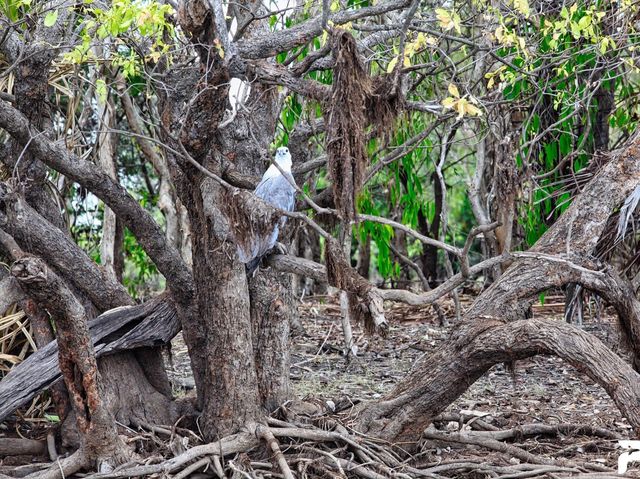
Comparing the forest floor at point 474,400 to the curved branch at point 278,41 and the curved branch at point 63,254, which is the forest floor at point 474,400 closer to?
the curved branch at point 63,254

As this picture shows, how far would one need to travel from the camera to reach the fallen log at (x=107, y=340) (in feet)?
17.8

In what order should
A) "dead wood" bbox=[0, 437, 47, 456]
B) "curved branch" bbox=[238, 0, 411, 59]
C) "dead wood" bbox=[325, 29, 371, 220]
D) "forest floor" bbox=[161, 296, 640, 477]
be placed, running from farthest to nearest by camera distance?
"forest floor" bbox=[161, 296, 640, 477]
"dead wood" bbox=[0, 437, 47, 456]
"curved branch" bbox=[238, 0, 411, 59]
"dead wood" bbox=[325, 29, 371, 220]

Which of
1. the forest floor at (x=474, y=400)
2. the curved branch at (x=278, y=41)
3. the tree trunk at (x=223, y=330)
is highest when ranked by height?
the curved branch at (x=278, y=41)

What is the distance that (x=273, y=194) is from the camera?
584 centimetres

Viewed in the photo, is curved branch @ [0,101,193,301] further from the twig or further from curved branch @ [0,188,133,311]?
the twig

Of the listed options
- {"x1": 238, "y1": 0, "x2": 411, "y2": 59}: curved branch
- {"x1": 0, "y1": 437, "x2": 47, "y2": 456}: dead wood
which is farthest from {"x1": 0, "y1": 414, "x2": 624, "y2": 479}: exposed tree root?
{"x1": 238, "y1": 0, "x2": 411, "y2": 59}: curved branch

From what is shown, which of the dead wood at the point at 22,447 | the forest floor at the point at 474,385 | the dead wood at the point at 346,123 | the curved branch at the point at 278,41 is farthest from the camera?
the forest floor at the point at 474,385

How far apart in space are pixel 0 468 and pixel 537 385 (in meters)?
4.31

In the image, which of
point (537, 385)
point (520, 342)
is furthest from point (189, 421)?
point (537, 385)

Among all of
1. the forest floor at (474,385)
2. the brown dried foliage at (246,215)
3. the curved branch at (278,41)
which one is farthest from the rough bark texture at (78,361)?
the forest floor at (474,385)

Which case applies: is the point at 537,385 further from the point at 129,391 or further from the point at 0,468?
the point at 0,468

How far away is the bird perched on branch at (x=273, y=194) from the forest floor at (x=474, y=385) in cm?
132

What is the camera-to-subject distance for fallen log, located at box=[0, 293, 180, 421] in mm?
5418

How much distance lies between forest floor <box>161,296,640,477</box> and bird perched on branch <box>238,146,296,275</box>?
1.32 metres
